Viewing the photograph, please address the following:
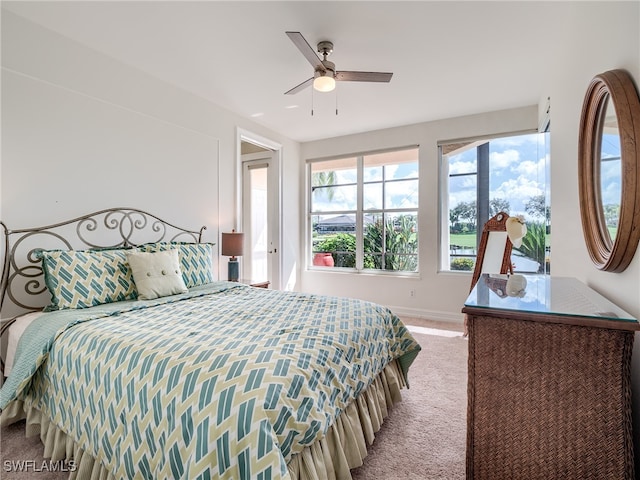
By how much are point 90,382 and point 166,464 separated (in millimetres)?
636

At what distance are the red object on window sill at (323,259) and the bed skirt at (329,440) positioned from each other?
3143mm

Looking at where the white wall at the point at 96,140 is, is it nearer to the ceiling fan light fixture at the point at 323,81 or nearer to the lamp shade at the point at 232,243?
the lamp shade at the point at 232,243

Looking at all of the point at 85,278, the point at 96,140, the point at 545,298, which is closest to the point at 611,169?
the point at 545,298

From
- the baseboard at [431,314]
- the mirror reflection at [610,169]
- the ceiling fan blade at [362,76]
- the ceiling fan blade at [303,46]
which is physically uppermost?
the ceiling fan blade at [303,46]

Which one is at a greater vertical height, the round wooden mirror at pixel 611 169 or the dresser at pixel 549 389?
the round wooden mirror at pixel 611 169

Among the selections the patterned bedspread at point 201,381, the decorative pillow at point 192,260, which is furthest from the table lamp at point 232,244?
the patterned bedspread at point 201,381

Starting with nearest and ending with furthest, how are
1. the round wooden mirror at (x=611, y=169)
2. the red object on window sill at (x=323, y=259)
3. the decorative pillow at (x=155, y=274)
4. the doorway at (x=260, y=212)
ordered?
1. the round wooden mirror at (x=611, y=169)
2. the decorative pillow at (x=155, y=274)
3. the doorway at (x=260, y=212)
4. the red object on window sill at (x=323, y=259)

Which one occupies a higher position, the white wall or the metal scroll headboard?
the white wall

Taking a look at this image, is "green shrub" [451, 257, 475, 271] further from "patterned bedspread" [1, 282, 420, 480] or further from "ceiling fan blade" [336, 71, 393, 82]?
"ceiling fan blade" [336, 71, 393, 82]

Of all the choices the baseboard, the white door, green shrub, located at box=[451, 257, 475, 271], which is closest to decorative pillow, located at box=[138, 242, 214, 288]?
the white door

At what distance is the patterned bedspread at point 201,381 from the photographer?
1017 mm

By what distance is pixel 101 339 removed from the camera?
1.51 metres

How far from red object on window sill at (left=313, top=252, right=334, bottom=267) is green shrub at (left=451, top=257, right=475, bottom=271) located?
1849 millimetres

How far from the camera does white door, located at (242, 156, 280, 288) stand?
15.7 feet
